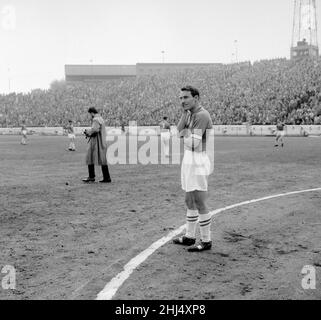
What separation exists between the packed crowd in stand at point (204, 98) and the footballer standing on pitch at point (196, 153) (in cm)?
3821

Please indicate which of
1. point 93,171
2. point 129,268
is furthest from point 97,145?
point 129,268

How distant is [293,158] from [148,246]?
49.2 feet

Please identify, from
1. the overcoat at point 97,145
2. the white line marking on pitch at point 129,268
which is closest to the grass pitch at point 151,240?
the white line marking on pitch at point 129,268

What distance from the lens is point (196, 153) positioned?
6008 millimetres

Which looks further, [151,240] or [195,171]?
[151,240]

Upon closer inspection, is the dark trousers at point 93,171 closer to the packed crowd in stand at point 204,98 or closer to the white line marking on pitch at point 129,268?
the white line marking on pitch at point 129,268

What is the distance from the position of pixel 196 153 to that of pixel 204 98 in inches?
2004

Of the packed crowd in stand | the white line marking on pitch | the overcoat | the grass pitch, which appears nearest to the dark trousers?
the overcoat

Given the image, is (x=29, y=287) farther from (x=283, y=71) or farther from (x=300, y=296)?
(x=283, y=71)

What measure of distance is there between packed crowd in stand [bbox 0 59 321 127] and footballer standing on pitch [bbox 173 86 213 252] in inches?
1504

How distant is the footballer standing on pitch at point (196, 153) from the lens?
5891 mm

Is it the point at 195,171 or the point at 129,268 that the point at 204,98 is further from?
the point at 129,268

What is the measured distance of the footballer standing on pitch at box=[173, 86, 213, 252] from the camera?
5891mm

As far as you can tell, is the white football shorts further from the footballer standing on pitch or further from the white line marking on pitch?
the white line marking on pitch
